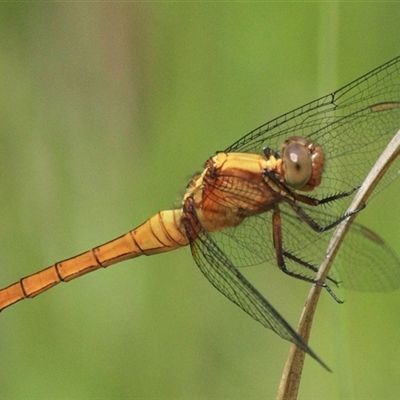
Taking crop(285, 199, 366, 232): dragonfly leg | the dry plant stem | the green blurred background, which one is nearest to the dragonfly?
crop(285, 199, 366, 232): dragonfly leg

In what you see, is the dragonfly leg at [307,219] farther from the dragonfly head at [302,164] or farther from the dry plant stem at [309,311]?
the dry plant stem at [309,311]

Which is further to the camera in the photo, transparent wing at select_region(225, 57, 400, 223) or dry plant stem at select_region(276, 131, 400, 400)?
transparent wing at select_region(225, 57, 400, 223)

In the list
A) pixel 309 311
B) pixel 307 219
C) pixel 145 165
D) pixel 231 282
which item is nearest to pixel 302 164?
pixel 307 219

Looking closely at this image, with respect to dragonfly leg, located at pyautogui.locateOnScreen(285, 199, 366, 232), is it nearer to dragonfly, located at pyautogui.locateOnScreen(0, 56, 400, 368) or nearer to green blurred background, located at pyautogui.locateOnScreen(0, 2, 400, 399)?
dragonfly, located at pyautogui.locateOnScreen(0, 56, 400, 368)

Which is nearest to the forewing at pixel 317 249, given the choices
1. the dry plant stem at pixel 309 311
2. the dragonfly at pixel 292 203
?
the dragonfly at pixel 292 203

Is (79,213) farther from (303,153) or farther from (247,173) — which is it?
(303,153)

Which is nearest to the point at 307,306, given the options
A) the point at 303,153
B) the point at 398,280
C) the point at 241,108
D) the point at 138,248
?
the point at 398,280
